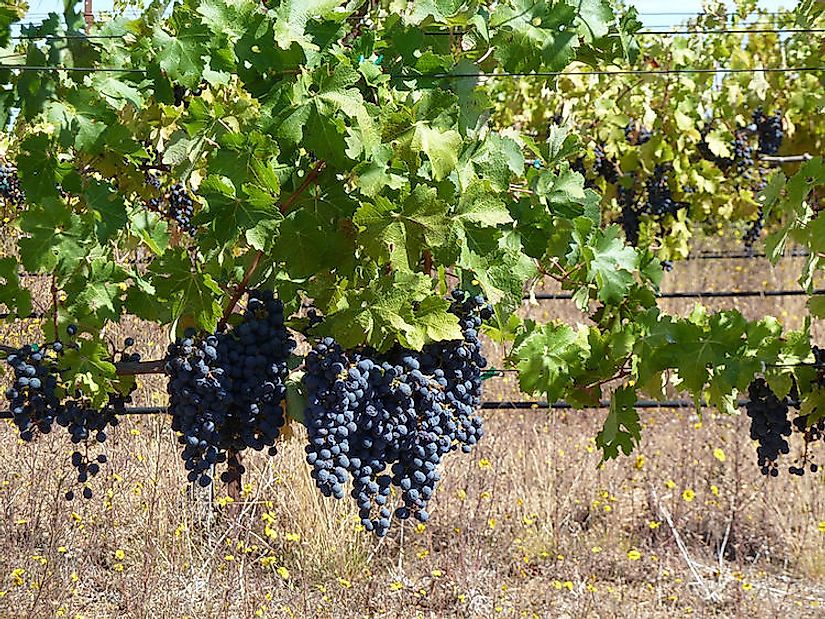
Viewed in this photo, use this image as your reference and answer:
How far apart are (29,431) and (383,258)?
2.89 ft

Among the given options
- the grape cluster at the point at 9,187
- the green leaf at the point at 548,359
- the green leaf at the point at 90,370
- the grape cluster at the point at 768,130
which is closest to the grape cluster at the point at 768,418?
the green leaf at the point at 548,359

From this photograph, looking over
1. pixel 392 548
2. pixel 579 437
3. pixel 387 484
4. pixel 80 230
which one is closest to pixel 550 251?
pixel 387 484

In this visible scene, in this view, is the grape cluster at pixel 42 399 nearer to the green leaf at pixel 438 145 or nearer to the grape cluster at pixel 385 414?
the grape cluster at pixel 385 414

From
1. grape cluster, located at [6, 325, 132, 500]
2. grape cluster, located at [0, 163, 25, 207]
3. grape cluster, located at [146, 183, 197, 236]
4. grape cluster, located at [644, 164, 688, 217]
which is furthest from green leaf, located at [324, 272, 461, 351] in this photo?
grape cluster, located at [644, 164, 688, 217]

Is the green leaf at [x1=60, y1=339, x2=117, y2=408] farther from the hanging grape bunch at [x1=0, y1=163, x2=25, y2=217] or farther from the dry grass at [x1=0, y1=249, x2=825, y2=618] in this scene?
the hanging grape bunch at [x1=0, y1=163, x2=25, y2=217]

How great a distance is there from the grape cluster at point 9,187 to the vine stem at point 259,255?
10.2 feet

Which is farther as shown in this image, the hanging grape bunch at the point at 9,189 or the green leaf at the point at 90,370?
the hanging grape bunch at the point at 9,189

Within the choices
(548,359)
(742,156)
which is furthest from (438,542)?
(742,156)

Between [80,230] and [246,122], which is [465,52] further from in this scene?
[80,230]

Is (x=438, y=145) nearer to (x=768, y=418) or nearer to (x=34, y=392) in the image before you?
(x=34, y=392)

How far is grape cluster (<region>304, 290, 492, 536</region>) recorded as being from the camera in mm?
1944

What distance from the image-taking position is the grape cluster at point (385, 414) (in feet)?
6.38

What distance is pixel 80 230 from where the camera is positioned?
208 centimetres

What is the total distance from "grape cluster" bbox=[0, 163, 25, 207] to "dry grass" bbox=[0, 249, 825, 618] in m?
1.16
